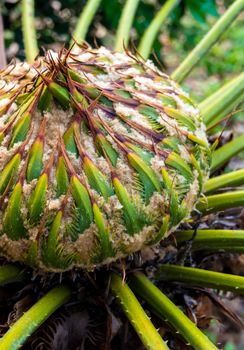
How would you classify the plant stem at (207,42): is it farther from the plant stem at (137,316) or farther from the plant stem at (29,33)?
the plant stem at (137,316)

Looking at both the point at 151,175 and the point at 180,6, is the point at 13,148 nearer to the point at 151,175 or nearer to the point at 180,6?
the point at 151,175

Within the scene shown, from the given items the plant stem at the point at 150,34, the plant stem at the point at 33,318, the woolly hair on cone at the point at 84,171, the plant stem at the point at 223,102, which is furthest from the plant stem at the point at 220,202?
the plant stem at the point at 150,34

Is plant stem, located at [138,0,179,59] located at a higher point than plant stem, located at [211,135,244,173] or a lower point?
higher

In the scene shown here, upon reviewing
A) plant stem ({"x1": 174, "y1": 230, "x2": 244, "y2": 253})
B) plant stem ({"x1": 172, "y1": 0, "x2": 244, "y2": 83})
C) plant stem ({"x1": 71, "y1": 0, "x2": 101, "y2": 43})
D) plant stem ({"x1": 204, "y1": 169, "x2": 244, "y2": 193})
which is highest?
plant stem ({"x1": 71, "y1": 0, "x2": 101, "y2": 43})

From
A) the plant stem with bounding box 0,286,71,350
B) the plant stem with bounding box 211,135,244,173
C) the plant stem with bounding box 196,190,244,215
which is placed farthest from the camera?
the plant stem with bounding box 211,135,244,173

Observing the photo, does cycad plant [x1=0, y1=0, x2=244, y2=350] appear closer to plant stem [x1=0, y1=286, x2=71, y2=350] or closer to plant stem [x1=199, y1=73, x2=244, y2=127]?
plant stem [x1=0, y1=286, x2=71, y2=350]

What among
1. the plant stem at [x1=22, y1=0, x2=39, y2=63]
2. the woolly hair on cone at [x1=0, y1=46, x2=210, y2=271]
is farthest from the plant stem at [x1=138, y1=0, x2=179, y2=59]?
the woolly hair on cone at [x1=0, y1=46, x2=210, y2=271]

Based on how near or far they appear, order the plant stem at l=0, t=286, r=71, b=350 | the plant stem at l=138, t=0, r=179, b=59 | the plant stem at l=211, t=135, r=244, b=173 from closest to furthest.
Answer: the plant stem at l=0, t=286, r=71, b=350 < the plant stem at l=211, t=135, r=244, b=173 < the plant stem at l=138, t=0, r=179, b=59

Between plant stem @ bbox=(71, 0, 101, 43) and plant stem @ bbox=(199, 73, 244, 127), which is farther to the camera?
plant stem @ bbox=(71, 0, 101, 43)
